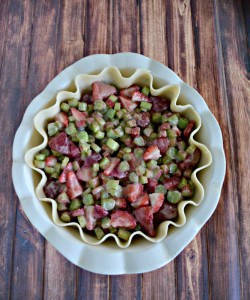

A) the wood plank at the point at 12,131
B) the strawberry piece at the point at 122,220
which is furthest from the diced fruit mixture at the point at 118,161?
the wood plank at the point at 12,131

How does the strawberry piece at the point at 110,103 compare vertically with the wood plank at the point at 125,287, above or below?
above

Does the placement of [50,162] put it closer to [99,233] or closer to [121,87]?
[99,233]

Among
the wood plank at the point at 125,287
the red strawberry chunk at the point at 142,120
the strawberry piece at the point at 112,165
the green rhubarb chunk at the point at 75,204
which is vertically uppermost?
the red strawberry chunk at the point at 142,120

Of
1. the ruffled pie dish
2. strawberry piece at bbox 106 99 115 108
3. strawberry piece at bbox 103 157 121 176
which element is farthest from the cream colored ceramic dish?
strawberry piece at bbox 103 157 121 176

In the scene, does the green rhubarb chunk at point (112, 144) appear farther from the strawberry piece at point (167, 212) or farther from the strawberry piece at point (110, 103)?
the strawberry piece at point (167, 212)

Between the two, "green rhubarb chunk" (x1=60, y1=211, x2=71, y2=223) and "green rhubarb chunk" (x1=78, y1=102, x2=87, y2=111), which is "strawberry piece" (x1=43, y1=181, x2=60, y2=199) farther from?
"green rhubarb chunk" (x1=78, y1=102, x2=87, y2=111)

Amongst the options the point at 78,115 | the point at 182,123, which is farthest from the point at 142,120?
the point at 78,115
